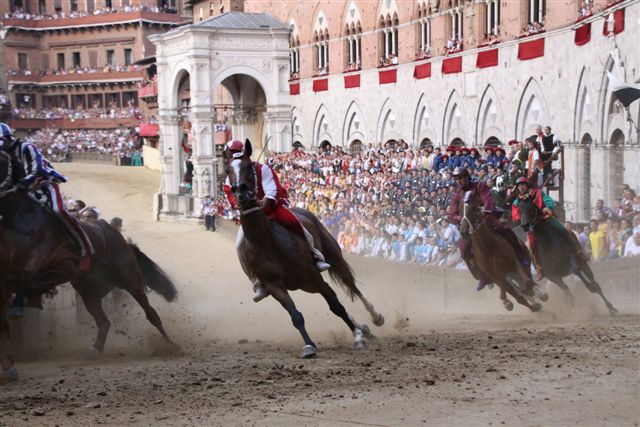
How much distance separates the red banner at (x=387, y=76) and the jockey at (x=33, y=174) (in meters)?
30.3

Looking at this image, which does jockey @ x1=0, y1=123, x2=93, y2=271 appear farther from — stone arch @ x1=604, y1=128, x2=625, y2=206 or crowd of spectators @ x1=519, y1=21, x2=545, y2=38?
crowd of spectators @ x1=519, y1=21, x2=545, y2=38

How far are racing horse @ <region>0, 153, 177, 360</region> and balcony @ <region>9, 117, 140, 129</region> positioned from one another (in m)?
62.1

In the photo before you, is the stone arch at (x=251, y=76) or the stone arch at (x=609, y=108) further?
the stone arch at (x=251, y=76)

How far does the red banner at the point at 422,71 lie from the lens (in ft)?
122

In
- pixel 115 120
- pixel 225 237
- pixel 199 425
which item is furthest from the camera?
pixel 115 120

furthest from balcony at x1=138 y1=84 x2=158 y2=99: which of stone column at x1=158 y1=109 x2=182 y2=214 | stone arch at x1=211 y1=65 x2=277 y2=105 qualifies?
stone arch at x1=211 y1=65 x2=277 y2=105

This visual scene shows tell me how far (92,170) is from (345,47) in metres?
18.1

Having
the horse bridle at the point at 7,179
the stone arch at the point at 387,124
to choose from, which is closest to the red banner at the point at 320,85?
the stone arch at the point at 387,124

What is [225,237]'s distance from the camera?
103 ft

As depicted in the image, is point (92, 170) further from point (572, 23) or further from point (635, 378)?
point (635, 378)

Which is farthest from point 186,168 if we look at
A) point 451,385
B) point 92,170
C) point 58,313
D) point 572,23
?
point 451,385

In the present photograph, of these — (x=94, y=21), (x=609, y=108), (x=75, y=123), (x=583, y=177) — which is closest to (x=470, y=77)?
(x=583, y=177)

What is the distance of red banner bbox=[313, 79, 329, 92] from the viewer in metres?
47.2

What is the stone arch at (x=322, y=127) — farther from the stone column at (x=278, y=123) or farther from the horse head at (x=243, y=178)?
the horse head at (x=243, y=178)
